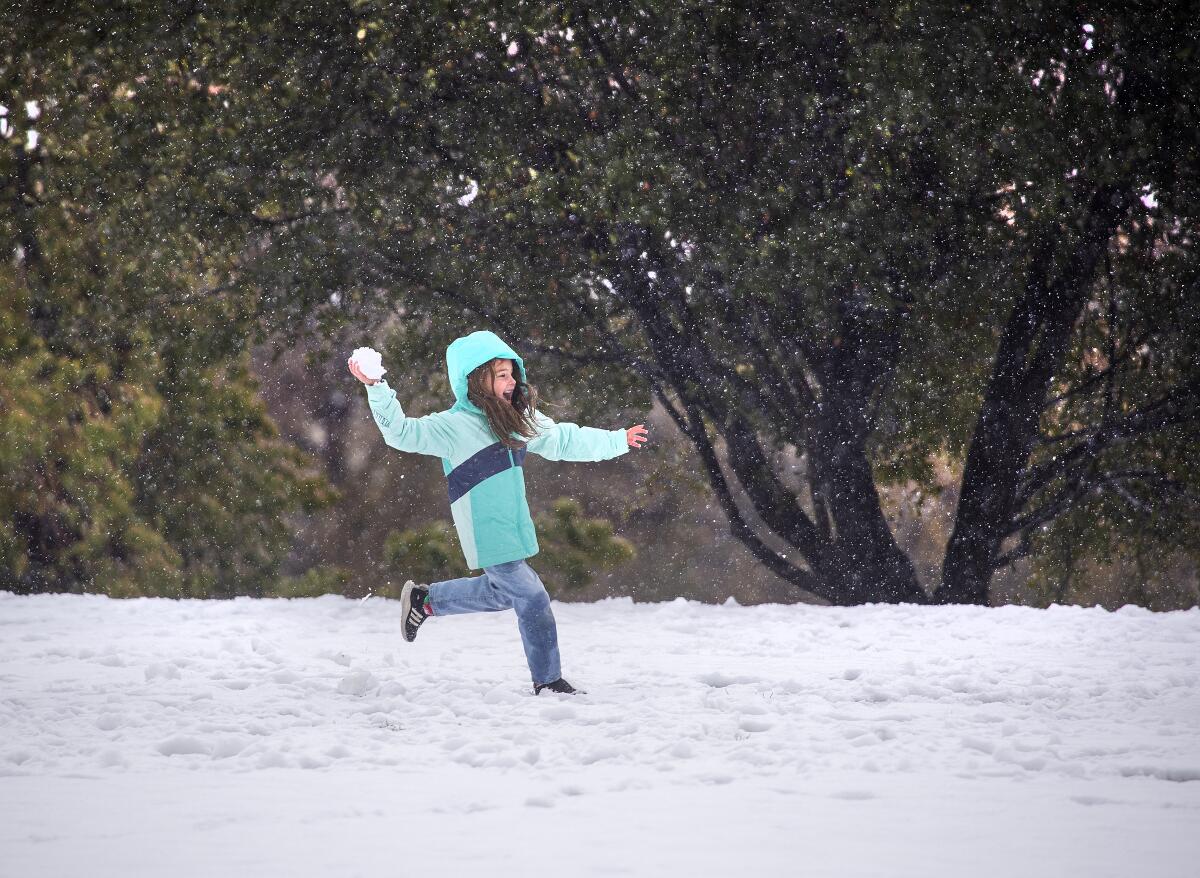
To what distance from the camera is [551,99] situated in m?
9.96

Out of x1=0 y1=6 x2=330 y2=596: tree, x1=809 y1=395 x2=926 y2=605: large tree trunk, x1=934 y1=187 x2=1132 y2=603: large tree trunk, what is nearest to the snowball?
x1=0 y1=6 x2=330 y2=596: tree

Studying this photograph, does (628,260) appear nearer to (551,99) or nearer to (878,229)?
(551,99)

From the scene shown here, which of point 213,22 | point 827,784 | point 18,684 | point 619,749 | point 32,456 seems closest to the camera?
point 827,784

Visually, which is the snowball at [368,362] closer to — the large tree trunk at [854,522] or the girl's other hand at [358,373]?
the girl's other hand at [358,373]

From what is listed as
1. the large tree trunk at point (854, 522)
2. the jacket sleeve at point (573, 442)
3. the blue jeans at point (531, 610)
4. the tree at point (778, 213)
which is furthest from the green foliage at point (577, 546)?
the blue jeans at point (531, 610)

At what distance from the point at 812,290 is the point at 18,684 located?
5573mm

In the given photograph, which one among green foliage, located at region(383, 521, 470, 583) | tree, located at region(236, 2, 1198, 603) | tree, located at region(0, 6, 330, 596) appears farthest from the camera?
green foliage, located at region(383, 521, 470, 583)

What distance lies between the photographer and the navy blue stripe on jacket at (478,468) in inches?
251

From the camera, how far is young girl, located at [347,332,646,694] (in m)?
6.29

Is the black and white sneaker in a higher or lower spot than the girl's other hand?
lower

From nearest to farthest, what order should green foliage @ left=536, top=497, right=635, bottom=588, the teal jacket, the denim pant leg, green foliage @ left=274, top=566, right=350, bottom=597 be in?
the teal jacket
the denim pant leg
green foliage @ left=536, top=497, right=635, bottom=588
green foliage @ left=274, top=566, right=350, bottom=597

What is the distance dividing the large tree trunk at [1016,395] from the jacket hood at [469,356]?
515cm

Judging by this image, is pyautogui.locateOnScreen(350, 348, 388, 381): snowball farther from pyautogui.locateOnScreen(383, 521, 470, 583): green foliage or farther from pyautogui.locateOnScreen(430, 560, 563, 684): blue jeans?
pyautogui.locateOnScreen(383, 521, 470, 583): green foliage

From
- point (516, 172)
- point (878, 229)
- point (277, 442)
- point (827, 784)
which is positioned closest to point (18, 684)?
point (827, 784)
